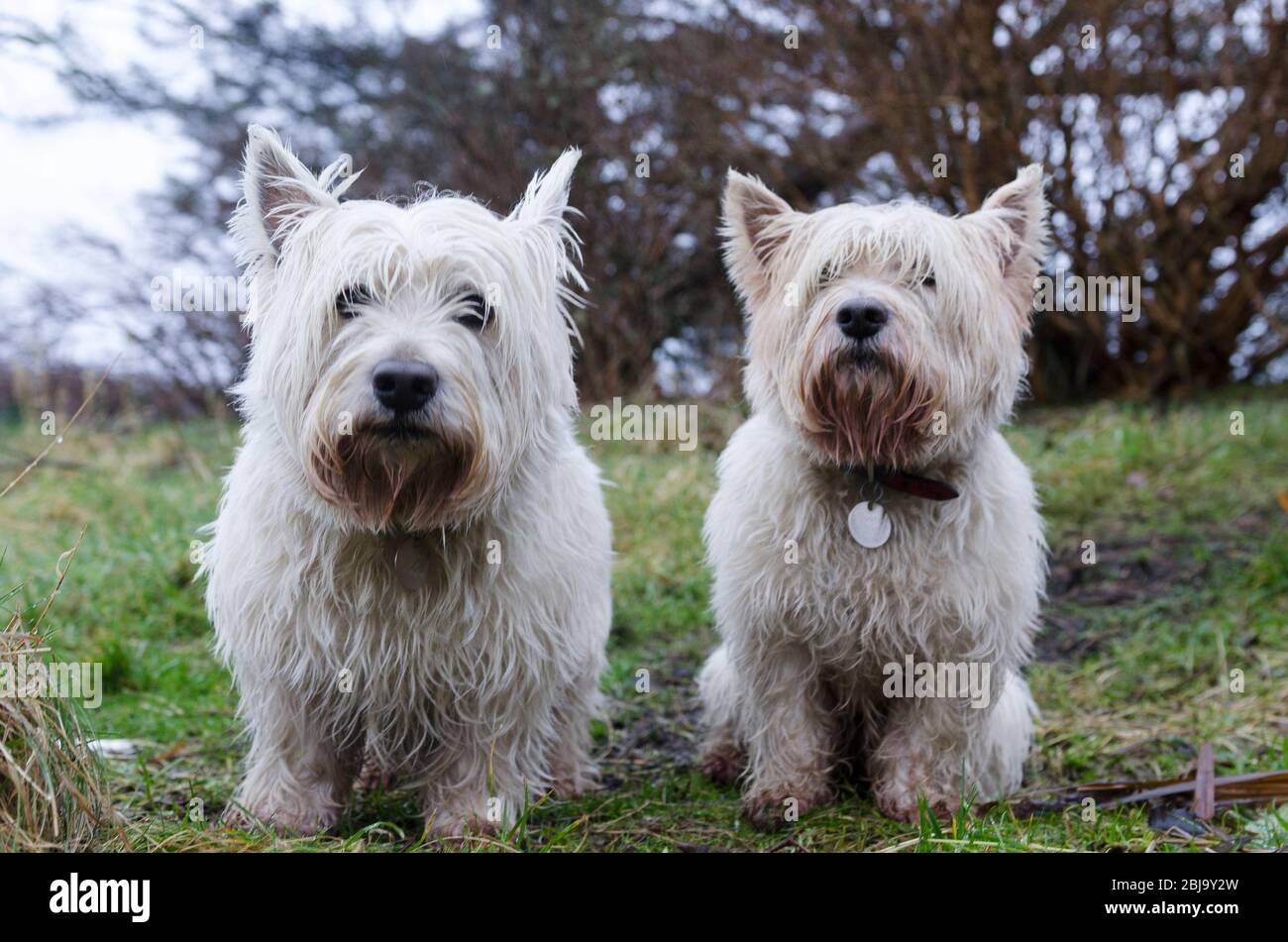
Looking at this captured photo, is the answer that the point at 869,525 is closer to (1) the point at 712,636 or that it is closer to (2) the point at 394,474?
(2) the point at 394,474

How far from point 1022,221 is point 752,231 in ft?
2.68

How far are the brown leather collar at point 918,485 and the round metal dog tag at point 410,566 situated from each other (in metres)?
1.36

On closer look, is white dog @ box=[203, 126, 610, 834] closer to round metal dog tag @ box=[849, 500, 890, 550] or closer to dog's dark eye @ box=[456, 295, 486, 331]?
dog's dark eye @ box=[456, 295, 486, 331]

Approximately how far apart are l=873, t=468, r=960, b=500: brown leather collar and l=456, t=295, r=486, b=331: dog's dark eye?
49.8 inches

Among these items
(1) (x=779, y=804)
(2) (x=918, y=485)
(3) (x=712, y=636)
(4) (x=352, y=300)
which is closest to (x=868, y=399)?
(2) (x=918, y=485)

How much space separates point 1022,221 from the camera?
3.84 meters

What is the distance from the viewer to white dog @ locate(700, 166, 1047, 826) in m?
3.55

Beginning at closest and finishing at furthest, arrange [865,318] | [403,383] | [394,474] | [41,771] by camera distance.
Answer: [41,771], [403,383], [394,474], [865,318]

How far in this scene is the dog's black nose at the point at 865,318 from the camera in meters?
3.46

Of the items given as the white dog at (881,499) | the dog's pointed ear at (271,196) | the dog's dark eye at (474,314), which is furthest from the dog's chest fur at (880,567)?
the dog's pointed ear at (271,196)

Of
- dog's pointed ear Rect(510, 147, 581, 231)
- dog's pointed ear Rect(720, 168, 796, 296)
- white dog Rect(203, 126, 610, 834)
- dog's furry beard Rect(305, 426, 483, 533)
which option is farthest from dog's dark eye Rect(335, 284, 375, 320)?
dog's pointed ear Rect(720, 168, 796, 296)
